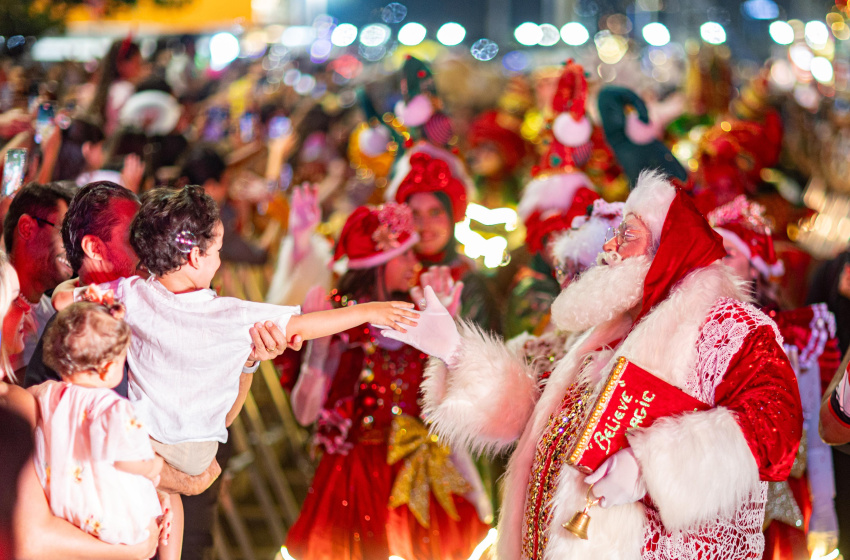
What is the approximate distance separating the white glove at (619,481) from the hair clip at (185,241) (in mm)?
1243

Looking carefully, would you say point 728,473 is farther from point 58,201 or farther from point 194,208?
point 58,201

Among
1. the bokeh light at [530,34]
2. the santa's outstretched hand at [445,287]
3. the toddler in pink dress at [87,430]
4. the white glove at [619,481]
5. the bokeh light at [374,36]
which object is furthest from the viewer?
the bokeh light at [530,34]

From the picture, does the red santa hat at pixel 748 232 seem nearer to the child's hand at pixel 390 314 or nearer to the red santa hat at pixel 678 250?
the red santa hat at pixel 678 250

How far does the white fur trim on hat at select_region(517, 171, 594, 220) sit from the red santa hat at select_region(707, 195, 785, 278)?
4.75 ft

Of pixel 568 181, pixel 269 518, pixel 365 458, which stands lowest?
pixel 269 518

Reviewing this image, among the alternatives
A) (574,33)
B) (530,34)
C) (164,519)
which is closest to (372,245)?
(164,519)

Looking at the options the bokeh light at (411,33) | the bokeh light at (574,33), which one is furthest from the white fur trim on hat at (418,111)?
the bokeh light at (574,33)

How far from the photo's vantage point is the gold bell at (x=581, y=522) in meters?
2.22

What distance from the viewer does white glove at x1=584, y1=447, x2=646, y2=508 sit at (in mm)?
2193

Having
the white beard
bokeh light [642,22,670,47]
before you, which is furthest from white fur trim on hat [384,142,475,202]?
bokeh light [642,22,670,47]

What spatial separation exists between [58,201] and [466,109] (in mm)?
9069

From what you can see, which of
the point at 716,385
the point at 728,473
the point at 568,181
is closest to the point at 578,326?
the point at 716,385

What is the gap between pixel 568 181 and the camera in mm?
5129

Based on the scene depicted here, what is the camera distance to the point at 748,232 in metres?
3.52
